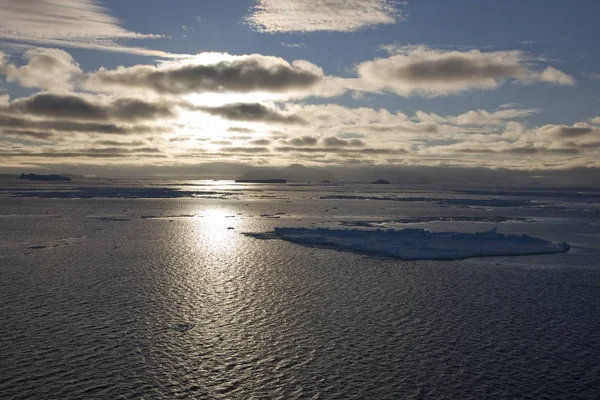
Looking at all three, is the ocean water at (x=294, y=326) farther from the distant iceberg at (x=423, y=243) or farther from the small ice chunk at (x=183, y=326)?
the distant iceberg at (x=423, y=243)

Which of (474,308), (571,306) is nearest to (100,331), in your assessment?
(474,308)

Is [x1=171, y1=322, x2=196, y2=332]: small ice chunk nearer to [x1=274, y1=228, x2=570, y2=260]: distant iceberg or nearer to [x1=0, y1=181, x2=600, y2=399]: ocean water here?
[x1=0, y1=181, x2=600, y2=399]: ocean water

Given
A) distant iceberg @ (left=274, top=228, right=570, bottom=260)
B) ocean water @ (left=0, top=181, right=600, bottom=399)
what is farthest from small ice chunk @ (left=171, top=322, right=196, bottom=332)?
distant iceberg @ (left=274, top=228, right=570, bottom=260)

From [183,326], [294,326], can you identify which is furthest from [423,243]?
[183,326]

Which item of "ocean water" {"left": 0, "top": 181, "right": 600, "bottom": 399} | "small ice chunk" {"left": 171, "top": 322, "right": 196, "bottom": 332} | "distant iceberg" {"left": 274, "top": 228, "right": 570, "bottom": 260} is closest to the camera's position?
"ocean water" {"left": 0, "top": 181, "right": 600, "bottom": 399}

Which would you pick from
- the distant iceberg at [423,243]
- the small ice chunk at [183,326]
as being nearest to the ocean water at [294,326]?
the small ice chunk at [183,326]

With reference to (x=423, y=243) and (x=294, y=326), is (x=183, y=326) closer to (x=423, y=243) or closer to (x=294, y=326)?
(x=294, y=326)
